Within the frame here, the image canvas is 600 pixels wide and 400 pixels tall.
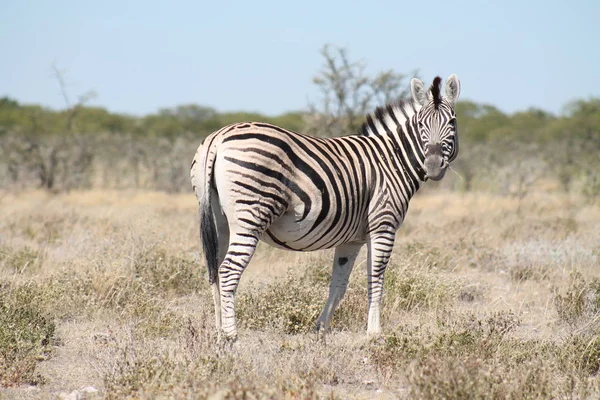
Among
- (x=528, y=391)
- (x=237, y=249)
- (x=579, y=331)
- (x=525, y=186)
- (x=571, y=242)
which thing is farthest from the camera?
(x=525, y=186)

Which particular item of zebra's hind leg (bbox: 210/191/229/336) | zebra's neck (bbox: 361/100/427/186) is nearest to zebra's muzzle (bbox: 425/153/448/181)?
zebra's neck (bbox: 361/100/427/186)

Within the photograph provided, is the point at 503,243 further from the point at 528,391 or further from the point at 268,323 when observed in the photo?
the point at 528,391

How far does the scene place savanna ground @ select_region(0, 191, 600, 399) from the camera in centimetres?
467

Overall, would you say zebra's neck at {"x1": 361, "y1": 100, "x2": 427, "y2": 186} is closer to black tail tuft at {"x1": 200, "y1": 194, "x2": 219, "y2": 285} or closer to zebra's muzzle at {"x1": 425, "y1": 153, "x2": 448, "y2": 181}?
zebra's muzzle at {"x1": 425, "y1": 153, "x2": 448, "y2": 181}

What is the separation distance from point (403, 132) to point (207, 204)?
2.10 meters

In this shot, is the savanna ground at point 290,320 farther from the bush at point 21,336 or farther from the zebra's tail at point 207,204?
the zebra's tail at point 207,204

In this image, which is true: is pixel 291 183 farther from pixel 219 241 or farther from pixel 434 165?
pixel 434 165

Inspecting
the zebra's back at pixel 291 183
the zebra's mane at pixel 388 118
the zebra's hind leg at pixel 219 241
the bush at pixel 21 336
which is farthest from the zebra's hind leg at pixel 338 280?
the bush at pixel 21 336

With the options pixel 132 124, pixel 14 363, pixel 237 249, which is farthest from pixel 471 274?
pixel 132 124

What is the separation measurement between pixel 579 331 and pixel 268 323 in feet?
9.03

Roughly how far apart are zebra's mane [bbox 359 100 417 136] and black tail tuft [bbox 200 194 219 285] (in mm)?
1991

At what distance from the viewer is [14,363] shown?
5086mm

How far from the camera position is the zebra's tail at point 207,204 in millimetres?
5738

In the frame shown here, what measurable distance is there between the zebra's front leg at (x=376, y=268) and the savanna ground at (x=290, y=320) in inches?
10.2
